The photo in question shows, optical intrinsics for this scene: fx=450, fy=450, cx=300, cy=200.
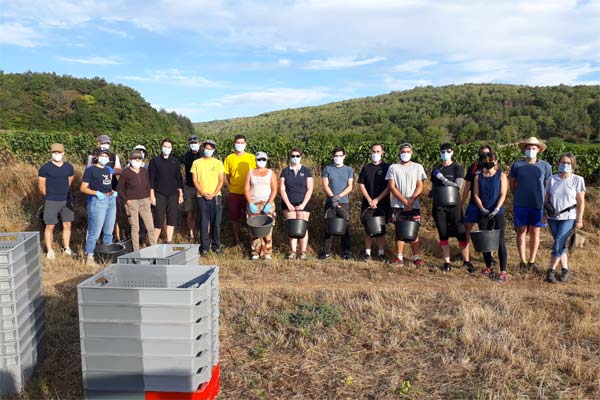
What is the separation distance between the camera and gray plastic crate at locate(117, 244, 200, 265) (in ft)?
11.8

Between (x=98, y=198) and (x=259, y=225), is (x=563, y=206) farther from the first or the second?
(x=98, y=198)

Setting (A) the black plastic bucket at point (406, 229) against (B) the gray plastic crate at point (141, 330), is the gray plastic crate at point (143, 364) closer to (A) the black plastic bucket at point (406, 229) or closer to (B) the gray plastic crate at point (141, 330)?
(B) the gray plastic crate at point (141, 330)

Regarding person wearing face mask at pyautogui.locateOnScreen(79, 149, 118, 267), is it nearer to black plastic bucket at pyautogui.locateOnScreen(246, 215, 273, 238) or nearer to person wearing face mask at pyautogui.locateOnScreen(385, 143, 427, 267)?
black plastic bucket at pyautogui.locateOnScreen(246, 215, 273, 238)

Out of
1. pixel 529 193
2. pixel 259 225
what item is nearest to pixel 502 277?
pixel 529 193

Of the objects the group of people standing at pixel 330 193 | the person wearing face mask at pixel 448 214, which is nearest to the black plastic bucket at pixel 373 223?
the group of people standing at pixel 330 193

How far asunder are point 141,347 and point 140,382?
0.23 meters

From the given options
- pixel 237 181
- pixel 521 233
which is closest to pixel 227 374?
pixel 237 181

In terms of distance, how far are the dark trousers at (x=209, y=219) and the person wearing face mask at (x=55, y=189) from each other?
200 cm

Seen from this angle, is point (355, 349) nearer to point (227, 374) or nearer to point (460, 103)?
point (227, 374)

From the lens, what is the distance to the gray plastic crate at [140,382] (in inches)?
104

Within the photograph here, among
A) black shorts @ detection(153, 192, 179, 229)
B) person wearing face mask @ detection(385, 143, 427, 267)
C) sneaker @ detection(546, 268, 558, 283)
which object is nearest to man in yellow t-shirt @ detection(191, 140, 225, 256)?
black shorts @ detection(153, 192, 179, 229)

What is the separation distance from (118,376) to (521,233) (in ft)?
17.8

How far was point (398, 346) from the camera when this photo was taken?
3.84 meters

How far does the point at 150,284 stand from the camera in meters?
3.38
